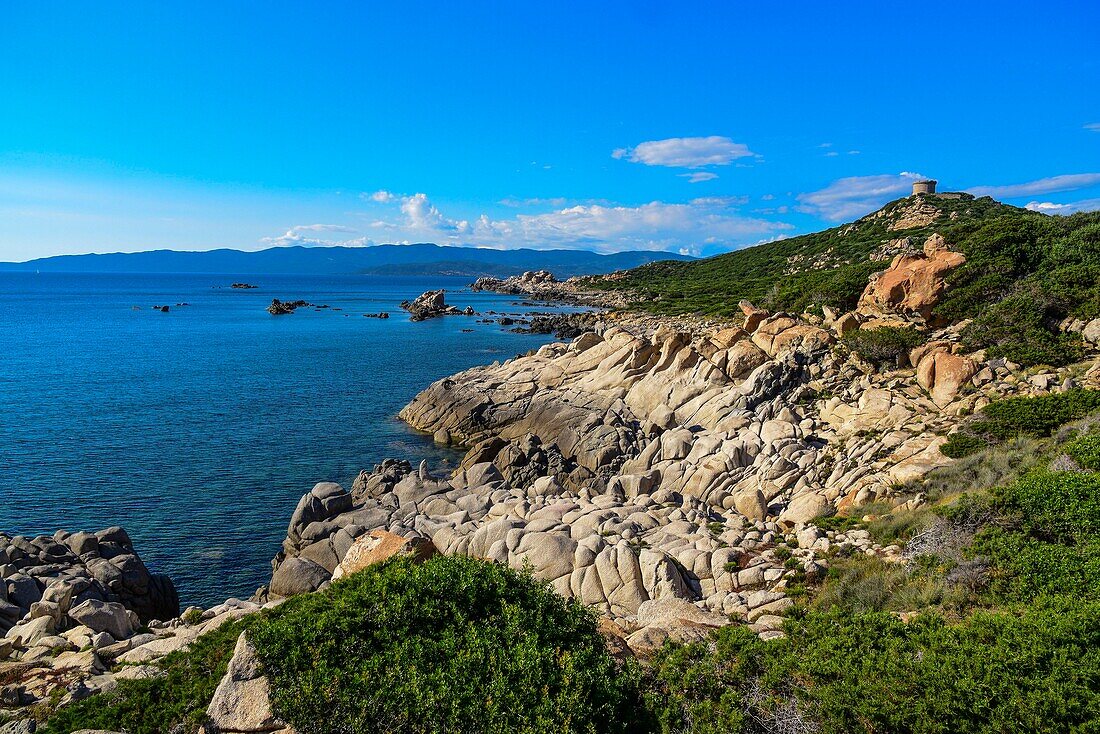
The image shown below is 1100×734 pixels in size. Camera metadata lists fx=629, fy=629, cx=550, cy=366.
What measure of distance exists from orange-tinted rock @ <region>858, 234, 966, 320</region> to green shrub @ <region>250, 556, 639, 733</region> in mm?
30764

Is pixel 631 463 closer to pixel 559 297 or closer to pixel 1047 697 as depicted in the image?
pixel 1047 697

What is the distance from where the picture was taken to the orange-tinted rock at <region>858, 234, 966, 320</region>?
34531mm

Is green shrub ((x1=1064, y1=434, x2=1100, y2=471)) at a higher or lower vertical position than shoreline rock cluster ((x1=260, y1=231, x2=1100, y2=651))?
higher

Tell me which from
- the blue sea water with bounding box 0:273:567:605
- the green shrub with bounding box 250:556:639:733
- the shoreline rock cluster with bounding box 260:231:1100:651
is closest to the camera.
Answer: the green shrub with bounding box 250:556:639:733

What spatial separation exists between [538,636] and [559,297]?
162077 mm

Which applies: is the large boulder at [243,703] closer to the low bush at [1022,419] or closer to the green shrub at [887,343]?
the low bush at [1022,419]

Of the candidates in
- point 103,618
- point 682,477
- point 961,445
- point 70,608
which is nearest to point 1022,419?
point 961,445

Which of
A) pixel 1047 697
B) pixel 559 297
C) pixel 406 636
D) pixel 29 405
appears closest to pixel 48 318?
pixel 29 405

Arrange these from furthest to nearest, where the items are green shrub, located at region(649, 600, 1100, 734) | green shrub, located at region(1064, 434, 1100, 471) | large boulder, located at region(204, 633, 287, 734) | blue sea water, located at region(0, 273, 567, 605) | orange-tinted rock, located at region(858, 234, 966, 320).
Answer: orange-tinted rock, located at region(858, 234, 966, 320)
blue sea water, located at region(0, 273, 567, 605)
green shrub, located at region(1064, 434, 1100, 471)
large boulder, located at region(204, 633, 287, 734)
green shrub, located at region(649, 600, 1100, 734)

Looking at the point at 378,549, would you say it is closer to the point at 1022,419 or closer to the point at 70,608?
the point at 70,608

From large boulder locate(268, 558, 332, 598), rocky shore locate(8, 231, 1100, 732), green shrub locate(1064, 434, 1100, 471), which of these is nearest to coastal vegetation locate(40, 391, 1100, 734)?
rocky shore locate(8, 231, 1100, 732)

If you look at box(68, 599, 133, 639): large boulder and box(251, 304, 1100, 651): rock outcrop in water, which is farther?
box(251, 304, 1100, 651): rock outcrop in water

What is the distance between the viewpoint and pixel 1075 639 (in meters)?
9.34

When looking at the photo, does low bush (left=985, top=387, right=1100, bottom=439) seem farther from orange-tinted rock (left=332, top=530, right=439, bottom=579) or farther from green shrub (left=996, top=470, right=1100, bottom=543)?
orange-tinted rock (left=332, top=530, right=439, bottom=579)
